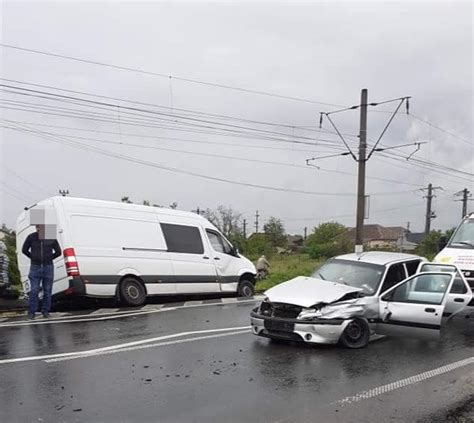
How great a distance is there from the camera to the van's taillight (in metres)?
11.4

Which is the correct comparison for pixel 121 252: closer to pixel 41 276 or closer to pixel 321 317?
pixel 41 276

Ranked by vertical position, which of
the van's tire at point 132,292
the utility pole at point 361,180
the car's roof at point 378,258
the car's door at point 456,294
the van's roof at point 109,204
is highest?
the utility pole at point 361,180

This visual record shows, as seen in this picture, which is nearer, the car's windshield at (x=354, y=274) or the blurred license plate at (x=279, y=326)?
the blurred license plate at (x=279, y=326)

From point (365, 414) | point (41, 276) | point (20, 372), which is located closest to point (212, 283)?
point (41, 276)

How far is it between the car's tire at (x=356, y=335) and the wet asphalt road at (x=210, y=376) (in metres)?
0.14

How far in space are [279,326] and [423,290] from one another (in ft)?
7.95

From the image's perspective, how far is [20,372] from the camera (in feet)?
19.8

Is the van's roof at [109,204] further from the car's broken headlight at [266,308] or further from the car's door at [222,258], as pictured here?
the car's broken headlight at [266,308]

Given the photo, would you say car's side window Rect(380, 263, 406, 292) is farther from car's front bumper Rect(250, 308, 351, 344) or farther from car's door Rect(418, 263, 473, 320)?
car's front bumper Rect(250, 308, 351, 344)

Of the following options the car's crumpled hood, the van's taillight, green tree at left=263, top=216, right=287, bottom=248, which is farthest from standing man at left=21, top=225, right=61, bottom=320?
green tree at left=263, top=216, right=287, bottom=248

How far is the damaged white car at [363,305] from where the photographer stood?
7.47 meters

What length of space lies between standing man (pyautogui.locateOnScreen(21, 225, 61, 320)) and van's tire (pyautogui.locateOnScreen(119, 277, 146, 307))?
2.08 metres

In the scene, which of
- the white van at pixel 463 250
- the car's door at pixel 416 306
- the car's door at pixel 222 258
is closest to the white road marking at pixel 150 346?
the car's door at pixel 416 306

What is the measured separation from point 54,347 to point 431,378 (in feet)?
16.4
